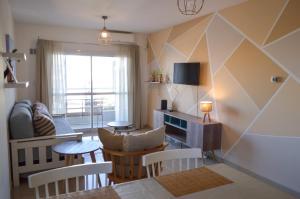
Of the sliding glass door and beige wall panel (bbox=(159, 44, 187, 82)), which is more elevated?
beige wall panel (bbox=(159, 44, 187, 82))

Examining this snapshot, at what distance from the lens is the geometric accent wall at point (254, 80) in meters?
2.91

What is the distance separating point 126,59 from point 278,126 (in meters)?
4.10

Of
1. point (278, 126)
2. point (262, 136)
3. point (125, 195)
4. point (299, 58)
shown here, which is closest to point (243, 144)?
point (262, 136)

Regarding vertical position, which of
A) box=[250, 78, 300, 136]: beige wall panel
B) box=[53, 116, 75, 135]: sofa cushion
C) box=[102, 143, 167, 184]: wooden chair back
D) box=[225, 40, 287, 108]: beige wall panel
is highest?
box=[225, 40, 287, 108]: beige wall panel

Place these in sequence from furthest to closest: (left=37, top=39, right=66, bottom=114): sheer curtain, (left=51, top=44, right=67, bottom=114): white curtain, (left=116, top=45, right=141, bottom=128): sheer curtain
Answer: (left=116, top=45, right=141, bottom=128): sheer curtain, (left=51, top=44, right=67, bottom=114): white curtain, (left=37, top=39, right=66, bottom=114): sheer curtain

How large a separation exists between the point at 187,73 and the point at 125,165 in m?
2.55

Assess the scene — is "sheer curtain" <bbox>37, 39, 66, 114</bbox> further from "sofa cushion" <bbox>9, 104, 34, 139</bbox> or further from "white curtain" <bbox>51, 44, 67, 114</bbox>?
"sofa cushion" <bbox>9, 104, 34, 139</bbox>

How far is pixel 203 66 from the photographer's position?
4375 mm

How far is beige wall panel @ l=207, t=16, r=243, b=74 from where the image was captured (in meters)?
3.70

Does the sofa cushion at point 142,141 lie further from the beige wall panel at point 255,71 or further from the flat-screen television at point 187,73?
the flat-screen television at point 187,73

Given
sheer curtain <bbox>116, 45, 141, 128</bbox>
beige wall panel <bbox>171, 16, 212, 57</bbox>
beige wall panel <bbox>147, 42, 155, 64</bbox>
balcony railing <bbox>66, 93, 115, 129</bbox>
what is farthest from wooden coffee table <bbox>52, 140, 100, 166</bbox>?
beige wall panel <bbox>147, 42, 155, 64</bbox>

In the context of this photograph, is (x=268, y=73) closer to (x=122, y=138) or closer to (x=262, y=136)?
(x=262, y=136)

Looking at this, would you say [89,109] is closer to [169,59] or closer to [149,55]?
[149,55]

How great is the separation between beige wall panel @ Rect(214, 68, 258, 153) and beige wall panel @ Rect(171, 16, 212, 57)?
92 centimetres
